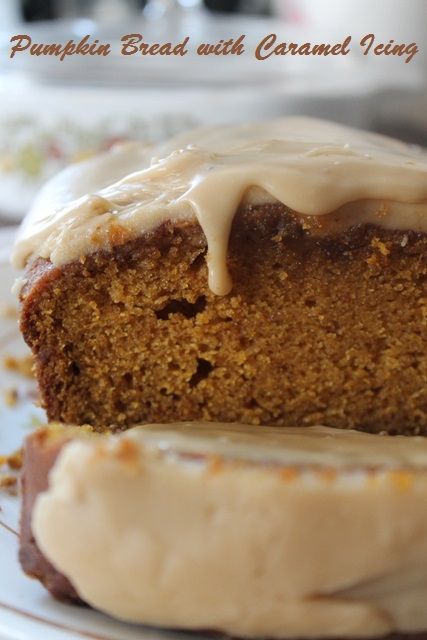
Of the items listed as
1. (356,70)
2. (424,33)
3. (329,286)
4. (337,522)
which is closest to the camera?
(337,522)

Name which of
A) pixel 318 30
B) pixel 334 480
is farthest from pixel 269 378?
pixel 318 30

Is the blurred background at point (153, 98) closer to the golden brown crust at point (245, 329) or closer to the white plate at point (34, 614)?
the golden brown crust at point (245, 329)

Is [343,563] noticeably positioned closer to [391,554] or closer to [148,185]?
[391,554]

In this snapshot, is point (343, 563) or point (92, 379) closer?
point (343, 563)

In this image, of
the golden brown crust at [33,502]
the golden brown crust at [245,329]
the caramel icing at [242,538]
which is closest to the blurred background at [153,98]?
the golden brown crust at [245,329]

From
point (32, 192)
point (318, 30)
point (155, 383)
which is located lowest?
point (155, 383)

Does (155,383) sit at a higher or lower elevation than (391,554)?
higher

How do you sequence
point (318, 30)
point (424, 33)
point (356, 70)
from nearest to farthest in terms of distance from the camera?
1. point (356, 70)
2. point (318, 30)
3. point (424, 33)
